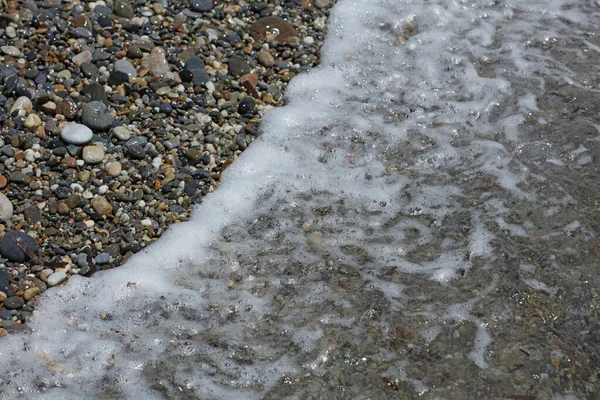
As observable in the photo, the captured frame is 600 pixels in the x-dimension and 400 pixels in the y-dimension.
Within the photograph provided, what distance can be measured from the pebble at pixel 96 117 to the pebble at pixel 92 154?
0.18 m

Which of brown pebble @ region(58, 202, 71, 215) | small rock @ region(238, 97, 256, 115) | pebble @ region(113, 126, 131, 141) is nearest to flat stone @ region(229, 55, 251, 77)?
small rock @ region(238, 97, 256, 115)

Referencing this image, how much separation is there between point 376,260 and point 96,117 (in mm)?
1880

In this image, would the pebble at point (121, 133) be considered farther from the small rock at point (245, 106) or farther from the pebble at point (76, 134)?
the small rock at point (245, 106)

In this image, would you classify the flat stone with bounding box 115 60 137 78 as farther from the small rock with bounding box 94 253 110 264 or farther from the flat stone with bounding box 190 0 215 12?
the small rock with bounding box 94 253 110 264

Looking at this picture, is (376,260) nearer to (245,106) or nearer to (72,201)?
(245,106)

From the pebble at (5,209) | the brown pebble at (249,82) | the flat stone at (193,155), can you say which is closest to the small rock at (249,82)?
the brown pebble at (249,82)

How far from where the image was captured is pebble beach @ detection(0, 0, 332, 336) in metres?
3.79

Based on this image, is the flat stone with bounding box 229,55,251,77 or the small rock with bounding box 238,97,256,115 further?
the flat stone with bounding box 229,55,251,77

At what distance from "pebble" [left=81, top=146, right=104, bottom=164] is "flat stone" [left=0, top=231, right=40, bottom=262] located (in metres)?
0.61

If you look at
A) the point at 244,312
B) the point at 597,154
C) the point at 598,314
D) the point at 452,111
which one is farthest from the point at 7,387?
the point at 597,154

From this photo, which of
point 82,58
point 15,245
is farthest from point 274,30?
point 15,245

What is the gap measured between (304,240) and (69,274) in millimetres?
1256

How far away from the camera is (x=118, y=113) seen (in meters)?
4.42

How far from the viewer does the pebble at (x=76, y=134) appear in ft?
13.7
